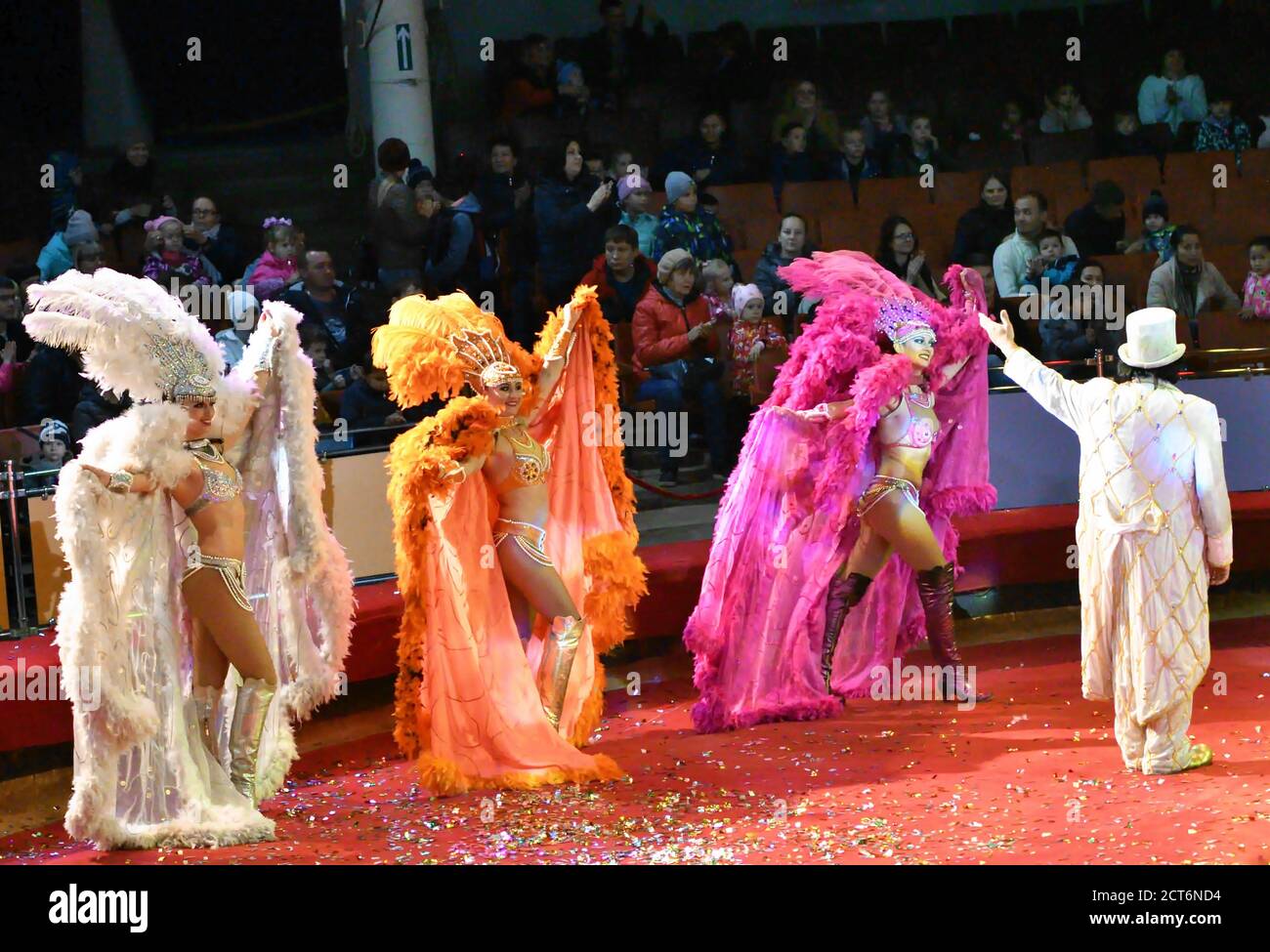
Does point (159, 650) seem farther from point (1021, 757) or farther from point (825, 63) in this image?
point (825, 63)

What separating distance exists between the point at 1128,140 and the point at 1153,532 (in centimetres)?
549

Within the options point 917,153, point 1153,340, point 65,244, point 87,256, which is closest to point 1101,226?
point 917,153

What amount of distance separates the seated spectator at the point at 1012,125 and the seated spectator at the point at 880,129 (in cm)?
70

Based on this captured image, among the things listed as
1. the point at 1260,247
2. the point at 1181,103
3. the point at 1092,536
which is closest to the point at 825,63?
the point at 1181,103

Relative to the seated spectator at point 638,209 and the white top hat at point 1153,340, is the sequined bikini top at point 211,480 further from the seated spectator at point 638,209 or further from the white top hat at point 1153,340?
the seated spectator at point 638,209

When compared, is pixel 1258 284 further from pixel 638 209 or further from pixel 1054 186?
pixel 638 209

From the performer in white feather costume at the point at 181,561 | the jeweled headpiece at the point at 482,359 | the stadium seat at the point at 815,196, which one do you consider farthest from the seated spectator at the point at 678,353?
the performer in white feather costume at the point at 181,561

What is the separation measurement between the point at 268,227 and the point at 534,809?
377 cm

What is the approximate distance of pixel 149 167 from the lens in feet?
28.7

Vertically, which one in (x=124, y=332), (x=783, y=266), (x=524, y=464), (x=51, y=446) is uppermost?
(x=783, y=266)

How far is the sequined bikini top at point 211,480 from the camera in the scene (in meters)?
5.40

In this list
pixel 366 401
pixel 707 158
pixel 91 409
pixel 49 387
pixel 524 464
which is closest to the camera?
pixel 524 464

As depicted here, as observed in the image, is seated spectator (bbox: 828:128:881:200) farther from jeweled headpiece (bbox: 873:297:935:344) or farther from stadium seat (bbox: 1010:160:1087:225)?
jeweled headpiece (bbox: 873:297:935:344)

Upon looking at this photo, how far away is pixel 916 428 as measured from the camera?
22.0ft
